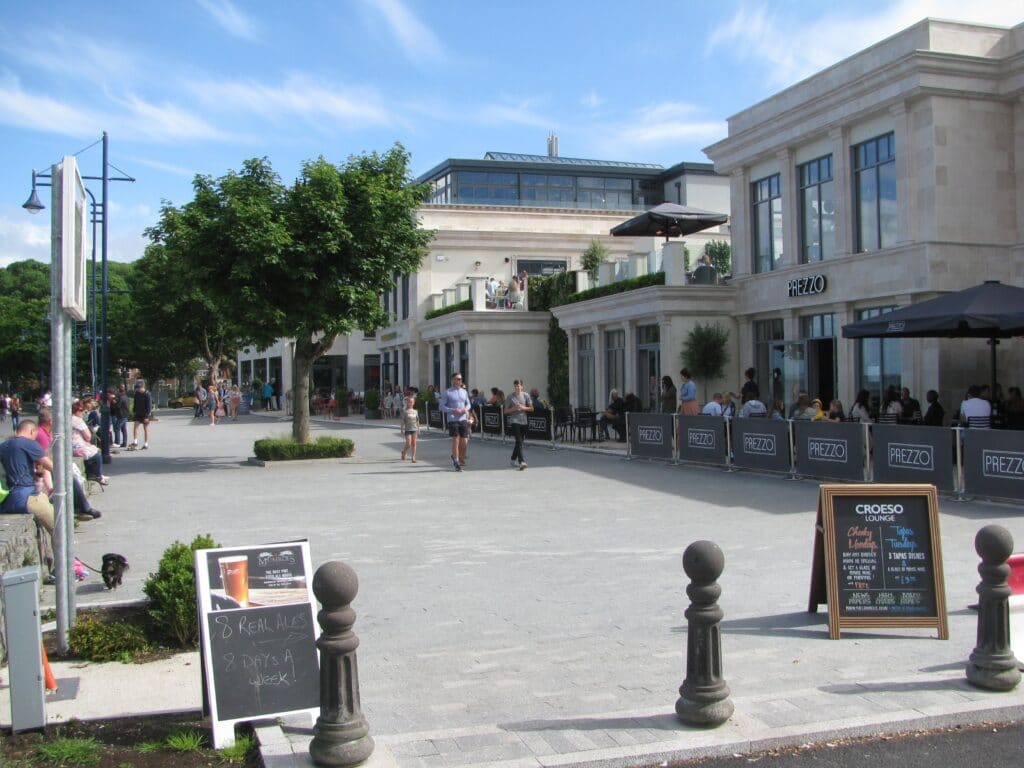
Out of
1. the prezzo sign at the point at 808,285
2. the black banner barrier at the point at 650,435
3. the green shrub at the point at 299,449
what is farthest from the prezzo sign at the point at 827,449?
the green shrub at the point at 299,449

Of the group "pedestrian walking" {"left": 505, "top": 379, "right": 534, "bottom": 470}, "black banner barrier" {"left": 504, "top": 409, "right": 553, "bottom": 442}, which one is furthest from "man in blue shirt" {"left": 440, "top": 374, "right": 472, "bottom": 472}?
"black banner barrier" {"left": 504, "top": 409, "right": 553, "bottom": 442}

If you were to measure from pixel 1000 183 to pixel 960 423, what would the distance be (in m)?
7.06

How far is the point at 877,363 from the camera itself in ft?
68.7

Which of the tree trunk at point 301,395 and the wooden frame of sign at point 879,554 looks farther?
the tree trunk at point 301,395

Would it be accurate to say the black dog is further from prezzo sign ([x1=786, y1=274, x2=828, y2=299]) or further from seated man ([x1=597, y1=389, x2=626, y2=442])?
prezzo sign ([x1=786, y1=274, x2=828, y2=299])

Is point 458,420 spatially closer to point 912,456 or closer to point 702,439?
point 702,439

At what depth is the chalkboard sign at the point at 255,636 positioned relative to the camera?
482 centimetres

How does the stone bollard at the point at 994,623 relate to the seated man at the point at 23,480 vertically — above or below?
below

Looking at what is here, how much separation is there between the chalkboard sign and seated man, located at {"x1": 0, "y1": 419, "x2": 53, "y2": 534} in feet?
15.4

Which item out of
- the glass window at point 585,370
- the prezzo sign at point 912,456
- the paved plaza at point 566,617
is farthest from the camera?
the glass window at point 585,370

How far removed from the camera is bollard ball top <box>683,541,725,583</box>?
480cm

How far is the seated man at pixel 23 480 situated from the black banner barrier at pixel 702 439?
1154 centimetres

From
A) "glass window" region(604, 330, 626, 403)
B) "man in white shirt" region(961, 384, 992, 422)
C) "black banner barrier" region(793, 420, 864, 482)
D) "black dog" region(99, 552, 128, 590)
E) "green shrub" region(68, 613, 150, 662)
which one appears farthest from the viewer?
"glass window" region(604, 330, 626, 403)

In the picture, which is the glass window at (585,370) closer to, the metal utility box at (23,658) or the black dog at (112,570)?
the black dog at (112,570)
